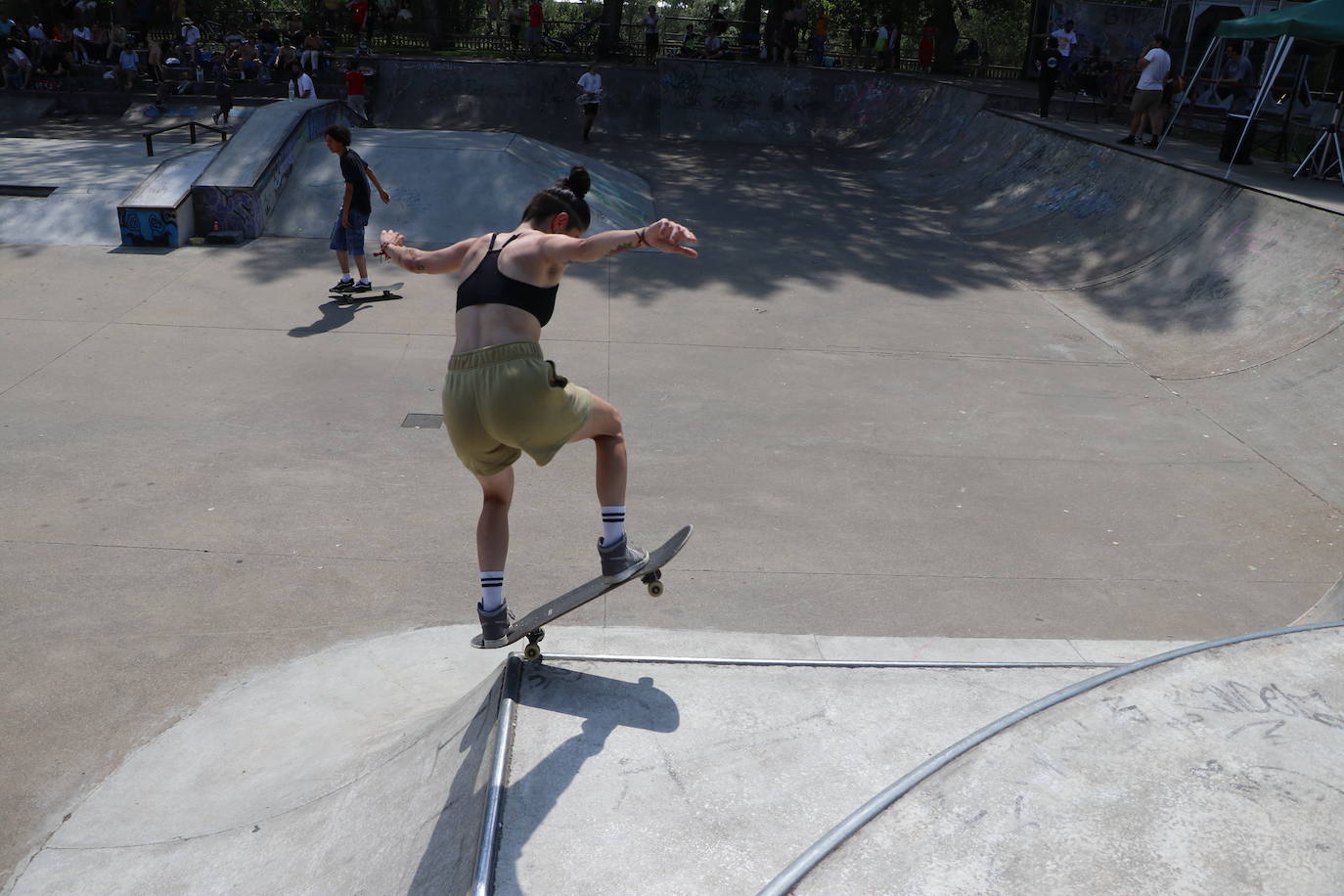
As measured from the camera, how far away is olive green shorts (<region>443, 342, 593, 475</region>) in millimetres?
3520

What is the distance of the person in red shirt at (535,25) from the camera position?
2750cm

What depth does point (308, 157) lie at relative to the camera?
14883 mm

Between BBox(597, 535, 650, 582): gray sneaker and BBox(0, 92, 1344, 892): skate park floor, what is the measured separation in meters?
0.36

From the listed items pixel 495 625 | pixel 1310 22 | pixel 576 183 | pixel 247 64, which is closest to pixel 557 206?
pixel 576 183

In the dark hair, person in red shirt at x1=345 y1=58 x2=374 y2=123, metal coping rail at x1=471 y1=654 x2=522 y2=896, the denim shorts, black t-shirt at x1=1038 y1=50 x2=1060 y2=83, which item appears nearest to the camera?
metal coping rail at x1=471 y1=654 x2=522 y2=896

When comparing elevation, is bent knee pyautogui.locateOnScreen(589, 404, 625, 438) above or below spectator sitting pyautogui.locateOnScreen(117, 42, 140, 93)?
above

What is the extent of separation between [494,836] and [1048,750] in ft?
5.27

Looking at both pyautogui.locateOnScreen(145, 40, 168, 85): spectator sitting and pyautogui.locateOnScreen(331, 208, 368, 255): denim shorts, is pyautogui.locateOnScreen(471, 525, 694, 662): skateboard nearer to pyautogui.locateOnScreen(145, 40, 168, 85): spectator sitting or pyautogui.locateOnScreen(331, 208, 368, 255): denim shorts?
pyautogui.locateOnScreen(331, 208, 368, 255): denim shorts

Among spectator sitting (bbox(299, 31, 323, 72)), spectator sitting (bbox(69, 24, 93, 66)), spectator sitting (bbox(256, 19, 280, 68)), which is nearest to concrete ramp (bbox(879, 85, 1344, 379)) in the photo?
spectator sitting (bbox(299, 31, 323, 72))

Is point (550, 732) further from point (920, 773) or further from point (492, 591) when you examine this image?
point (920, 773)

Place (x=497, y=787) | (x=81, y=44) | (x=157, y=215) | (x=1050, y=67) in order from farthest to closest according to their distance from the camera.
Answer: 1. (x=81, y=44)
2. (x=1050, y=67)
3. (x=157, y=215)
4. (x=497, y=787)

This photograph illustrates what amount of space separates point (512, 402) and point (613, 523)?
71 centimetres

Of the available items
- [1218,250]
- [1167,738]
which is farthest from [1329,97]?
[1167,738]

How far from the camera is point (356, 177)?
34.2 feet
